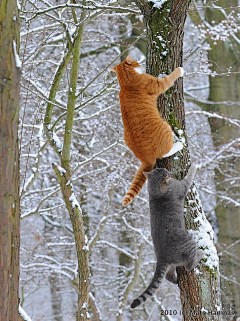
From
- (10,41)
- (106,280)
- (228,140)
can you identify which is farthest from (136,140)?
(106,280)

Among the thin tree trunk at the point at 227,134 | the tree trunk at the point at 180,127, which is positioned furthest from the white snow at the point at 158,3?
the thin tree trunk at the point at 227,134

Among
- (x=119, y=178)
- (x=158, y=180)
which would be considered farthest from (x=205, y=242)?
(x=119, y=178)

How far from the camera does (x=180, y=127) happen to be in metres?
3.96

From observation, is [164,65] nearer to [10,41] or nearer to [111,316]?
[10,41]

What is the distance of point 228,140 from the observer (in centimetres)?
995

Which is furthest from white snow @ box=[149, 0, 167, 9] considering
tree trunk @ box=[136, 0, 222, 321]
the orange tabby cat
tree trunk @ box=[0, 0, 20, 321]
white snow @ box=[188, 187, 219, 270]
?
tree trunk @ box=[0, 0, 20, 321]

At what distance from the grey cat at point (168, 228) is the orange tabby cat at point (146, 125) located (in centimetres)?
17

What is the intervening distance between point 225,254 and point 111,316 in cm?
327

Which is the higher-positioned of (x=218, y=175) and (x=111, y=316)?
(x=218, y=175)

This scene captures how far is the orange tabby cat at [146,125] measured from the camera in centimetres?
373

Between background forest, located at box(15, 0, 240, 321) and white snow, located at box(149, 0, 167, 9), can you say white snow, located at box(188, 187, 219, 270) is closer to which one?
white snow, located at box(149, 0, 167, 9)

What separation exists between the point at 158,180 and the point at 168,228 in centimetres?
36

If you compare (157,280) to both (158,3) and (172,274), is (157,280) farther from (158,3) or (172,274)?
(158,3)

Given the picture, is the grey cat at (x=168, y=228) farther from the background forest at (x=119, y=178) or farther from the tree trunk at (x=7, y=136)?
the background forest at (x=119, y=178)
